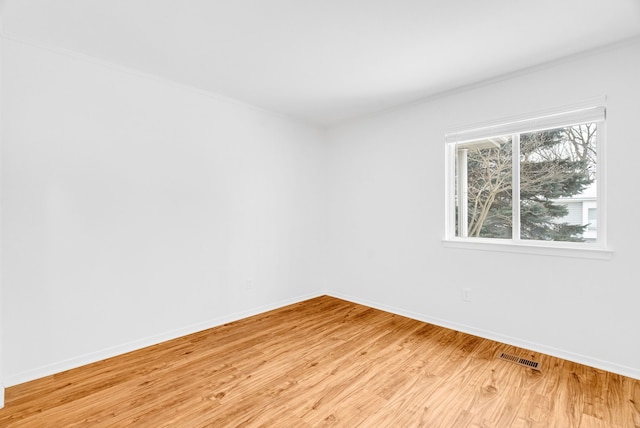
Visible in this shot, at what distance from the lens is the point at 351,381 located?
2305mm

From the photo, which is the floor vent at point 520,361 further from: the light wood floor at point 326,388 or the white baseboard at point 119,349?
the white baseboard at point 119,349

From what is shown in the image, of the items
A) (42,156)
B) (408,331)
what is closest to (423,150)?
(408,331)

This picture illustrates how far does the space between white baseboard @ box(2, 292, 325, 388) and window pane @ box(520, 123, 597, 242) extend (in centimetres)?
317

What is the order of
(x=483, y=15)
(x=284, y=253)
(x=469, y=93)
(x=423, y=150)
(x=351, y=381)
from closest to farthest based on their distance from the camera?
(x=483, y=15), (x=351, y=381), (x=469, y=93), (x=423, y=150), (x=284, y=253)

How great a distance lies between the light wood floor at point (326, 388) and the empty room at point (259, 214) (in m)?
0.02

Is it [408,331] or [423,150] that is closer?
[408,331]

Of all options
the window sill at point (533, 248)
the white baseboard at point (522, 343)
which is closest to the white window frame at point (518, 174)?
the window sill at point (533, 248)

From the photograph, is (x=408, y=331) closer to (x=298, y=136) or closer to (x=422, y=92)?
(x=422, y=92)

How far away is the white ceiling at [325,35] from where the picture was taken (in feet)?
6.39

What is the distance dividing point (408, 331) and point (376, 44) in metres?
2.78

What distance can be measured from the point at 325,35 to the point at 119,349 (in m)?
3.19

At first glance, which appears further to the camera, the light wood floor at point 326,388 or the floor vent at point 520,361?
the floor vent at point 520,361

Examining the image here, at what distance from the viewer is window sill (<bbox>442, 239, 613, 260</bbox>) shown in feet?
8.14

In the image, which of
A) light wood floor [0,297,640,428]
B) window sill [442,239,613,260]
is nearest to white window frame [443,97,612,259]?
window sill [442,239,613,260]
